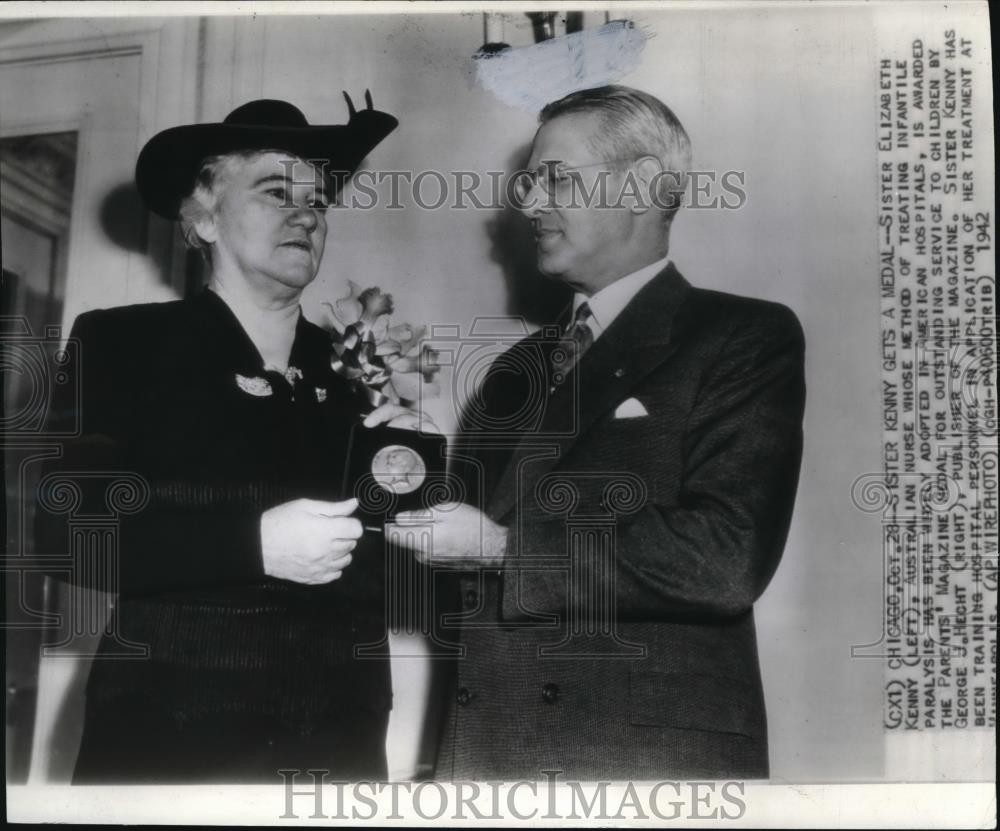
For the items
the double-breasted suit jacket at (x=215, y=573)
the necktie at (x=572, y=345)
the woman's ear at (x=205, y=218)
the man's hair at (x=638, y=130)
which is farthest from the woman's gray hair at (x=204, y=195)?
the necktie at (x=572, y=345)

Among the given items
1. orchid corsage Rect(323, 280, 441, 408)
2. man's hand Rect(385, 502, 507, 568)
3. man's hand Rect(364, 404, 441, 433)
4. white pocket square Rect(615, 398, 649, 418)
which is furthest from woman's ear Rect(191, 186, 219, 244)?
white pocket square Rect(615, 398, 649, 418)

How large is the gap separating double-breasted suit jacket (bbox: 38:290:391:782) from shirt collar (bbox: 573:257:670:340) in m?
0.61

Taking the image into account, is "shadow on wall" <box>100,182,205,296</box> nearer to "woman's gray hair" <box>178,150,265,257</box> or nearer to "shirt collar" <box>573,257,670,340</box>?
"woman's gray hair" <box>178,150,265,257</box>

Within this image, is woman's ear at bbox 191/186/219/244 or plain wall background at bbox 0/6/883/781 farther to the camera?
woman's ear at bbox 191/186/219/244

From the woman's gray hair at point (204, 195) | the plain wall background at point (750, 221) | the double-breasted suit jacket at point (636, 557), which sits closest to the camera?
the double-breasted suit jacket at point (636, 557)

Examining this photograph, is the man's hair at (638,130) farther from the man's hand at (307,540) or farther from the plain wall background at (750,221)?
the man's hand at (307,540)

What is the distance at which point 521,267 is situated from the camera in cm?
269

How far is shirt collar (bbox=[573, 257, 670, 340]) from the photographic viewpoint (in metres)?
2.62

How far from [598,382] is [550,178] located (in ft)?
1.71

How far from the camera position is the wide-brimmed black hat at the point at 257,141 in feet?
8.93

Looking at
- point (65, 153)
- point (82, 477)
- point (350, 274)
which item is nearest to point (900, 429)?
point (350, 274)

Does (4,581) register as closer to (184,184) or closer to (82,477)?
(82,477)

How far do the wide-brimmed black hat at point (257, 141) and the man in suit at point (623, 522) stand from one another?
1.86 ft

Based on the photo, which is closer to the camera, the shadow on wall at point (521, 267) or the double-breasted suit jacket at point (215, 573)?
the double-breasted suit jacket at point (215, 573)
